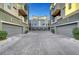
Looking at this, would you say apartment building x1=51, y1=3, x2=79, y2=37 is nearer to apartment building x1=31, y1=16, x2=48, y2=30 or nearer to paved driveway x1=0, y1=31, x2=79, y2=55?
paved driveway x1=0, y1=31, x2=79, y2=55

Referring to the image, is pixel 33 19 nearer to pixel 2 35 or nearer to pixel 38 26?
pixel 38 26

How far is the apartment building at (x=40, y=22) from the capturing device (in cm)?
4884

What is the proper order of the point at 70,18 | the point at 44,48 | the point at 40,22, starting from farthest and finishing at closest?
the point at 40,22
the point at 70,18
the point at 44,48

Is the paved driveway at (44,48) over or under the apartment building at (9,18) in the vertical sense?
under

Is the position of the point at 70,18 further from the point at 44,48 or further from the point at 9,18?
the point at 44,48

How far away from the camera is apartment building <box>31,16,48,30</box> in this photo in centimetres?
4884

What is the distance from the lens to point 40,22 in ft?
163

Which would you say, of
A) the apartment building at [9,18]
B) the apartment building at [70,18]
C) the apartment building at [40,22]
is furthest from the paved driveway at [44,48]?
the apartment building at [40,22]

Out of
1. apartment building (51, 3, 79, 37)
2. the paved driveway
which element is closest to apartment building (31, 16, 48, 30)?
apartment building (51, 3, 79, 37)

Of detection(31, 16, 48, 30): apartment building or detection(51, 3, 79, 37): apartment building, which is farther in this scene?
detection(31, 16, 48, 30): apartment building

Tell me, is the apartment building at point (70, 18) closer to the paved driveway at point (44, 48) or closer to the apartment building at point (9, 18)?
the paved driveway at point (44, 48)

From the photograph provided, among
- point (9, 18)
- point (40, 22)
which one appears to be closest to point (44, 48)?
point (9, 18)

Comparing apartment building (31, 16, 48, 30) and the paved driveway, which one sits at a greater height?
apartment building (31, 16, 48, 30)

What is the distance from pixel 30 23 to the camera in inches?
1880
